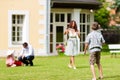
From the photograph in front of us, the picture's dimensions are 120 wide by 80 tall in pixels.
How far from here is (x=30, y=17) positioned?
32.3 m

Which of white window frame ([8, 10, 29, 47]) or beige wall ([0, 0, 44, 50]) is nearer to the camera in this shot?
beige wall ([0, 0, 44, 50])

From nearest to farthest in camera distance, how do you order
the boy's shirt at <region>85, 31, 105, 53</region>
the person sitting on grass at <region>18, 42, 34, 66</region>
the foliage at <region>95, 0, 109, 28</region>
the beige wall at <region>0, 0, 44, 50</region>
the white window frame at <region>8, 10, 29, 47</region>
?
the boy's shirt at <region>85, 31, 105, 53</region> → the person sitting on grass at <region>18, 42, 34, 66</region> → the beige wall at <region>0, 0, 44, 50</region> → the white window frame at <region>8, 10, 29, 47</region> → the foliage at <region>95, 0, 109, 28</region>

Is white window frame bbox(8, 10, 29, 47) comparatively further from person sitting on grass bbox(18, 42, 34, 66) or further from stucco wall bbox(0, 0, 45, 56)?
person sitting on grass bbox(18, 42, 34, 66)

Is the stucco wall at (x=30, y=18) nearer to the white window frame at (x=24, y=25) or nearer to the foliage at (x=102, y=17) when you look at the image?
the white window frame at (x=24, y=25)

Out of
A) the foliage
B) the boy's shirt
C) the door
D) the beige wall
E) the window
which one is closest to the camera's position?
the boy's shirt

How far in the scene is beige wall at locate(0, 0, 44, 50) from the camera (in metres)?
31.7

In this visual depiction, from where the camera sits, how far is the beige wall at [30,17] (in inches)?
1249

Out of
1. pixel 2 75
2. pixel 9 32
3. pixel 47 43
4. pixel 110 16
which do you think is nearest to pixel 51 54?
pixel 47 43

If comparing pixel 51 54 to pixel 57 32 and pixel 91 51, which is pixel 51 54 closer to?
pixel 57 32

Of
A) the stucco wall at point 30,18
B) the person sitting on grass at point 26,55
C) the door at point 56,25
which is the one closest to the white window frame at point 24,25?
the stucco wall at point 30,18

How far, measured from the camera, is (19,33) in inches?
1277

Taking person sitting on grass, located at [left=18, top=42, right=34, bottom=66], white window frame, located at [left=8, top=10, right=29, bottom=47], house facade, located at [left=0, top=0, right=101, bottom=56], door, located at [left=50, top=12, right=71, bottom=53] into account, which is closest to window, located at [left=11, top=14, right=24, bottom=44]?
house facade, located at [left=0, top=0, right=101, bottom=56]

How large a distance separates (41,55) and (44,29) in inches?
63.5

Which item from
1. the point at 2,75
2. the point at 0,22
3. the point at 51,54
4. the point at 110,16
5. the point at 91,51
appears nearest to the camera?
the point at 91,51
